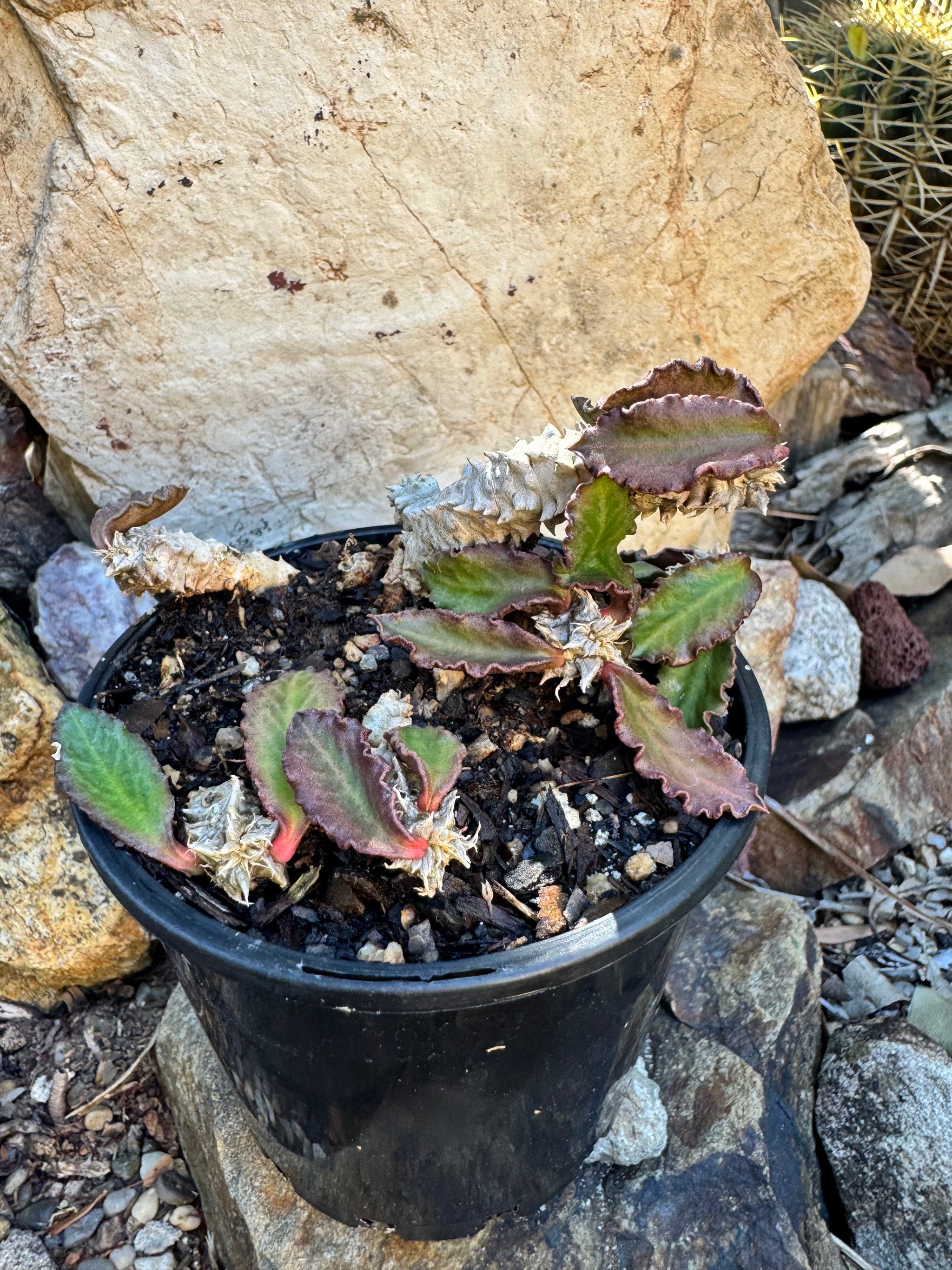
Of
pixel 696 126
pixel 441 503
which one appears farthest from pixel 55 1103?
pixel 696 126

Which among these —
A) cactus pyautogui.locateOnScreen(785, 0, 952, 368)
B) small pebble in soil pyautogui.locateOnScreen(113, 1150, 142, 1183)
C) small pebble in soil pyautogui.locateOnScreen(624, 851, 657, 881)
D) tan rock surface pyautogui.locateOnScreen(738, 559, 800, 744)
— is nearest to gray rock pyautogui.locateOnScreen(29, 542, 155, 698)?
small pebble in soil pyautogui.locateOnScreen(113, 1150, 142, 1183)

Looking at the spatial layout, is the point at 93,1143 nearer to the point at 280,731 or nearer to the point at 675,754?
the point at 280,731

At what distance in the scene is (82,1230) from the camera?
1410mm

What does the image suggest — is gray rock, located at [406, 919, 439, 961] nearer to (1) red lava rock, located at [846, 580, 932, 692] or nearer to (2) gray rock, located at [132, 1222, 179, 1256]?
(2) gray rock, located at [132, 1222, 179, 1256]

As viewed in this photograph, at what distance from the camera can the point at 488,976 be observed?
0.91 metres

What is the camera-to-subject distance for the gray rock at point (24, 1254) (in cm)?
134

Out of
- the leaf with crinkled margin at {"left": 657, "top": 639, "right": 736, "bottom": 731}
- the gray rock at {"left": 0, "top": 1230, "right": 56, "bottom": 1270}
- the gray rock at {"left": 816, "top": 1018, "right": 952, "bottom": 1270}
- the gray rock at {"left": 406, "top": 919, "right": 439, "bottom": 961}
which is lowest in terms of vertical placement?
the gray rock at {"left": 816, "top": 1018, "right": 952, "bottom": 1270}

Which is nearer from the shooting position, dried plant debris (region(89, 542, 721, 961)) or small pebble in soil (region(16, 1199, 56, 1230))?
dried plant debris (region(89, 542, 721, 961))

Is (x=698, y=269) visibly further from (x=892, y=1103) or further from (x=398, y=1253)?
(x=398, y=1253)

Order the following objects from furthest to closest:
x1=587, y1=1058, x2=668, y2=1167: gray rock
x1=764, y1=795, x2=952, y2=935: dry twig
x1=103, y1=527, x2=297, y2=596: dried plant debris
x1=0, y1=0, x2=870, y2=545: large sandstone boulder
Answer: x1=764, y1=795, x2=952, y2=935: dry twig, x1=0, y1=0, x2=870, y2=545: large sandstone boulder, x1=587, y1=1058, x2=668, y2=1167: gray rock, x1=103, y1=527, x2=297, y2=596: dried plant debris

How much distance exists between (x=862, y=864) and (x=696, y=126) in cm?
136

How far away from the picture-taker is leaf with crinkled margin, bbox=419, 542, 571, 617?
3.88ft

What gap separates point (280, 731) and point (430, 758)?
0.18 m

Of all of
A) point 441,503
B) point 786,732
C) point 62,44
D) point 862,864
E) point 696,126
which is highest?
point 62,44
